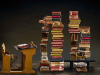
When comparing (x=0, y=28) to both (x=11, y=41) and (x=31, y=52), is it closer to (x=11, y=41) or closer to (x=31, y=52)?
(x=11, y=41)

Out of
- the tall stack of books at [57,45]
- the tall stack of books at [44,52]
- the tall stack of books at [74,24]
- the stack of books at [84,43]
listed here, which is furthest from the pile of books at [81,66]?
the tall stack of books at [44,52]

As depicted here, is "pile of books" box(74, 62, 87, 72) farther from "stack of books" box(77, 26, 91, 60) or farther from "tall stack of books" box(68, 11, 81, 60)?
"tall stack of books" box(68, 11, 81, 60)

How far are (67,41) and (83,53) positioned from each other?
2133mm

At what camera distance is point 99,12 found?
8062mm

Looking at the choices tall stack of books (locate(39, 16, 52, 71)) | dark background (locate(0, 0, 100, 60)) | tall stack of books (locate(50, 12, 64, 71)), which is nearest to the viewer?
tall stack of books (locate(50, 12, 64, 71))

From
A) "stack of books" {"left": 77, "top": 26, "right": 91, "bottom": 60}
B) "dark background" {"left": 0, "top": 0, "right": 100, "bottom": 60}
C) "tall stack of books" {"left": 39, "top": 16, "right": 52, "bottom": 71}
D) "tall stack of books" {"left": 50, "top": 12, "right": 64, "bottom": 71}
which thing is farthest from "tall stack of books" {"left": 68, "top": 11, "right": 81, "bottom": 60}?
"dark background" {"left": 0, "top": 0, "right": 100, "bottom": 60}

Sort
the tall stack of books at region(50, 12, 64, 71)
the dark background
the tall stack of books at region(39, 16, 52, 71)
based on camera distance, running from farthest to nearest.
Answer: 1. the dark background
2. the tall stack of books at region(39, 16, 52, 71)
3. the tall stack of books at region(50, 12, 64, 71)

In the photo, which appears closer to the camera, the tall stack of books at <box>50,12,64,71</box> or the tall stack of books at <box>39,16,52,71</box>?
the tall stack of books at <box>50,12,64,71</box>

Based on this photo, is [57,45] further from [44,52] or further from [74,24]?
[74,24]

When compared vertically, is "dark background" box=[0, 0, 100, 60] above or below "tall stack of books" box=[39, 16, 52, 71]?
above

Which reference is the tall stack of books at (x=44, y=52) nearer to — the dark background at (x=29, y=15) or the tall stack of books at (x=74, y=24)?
the tall stack of books at (x=74, y=24)

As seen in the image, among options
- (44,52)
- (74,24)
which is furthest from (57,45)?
(74,24)

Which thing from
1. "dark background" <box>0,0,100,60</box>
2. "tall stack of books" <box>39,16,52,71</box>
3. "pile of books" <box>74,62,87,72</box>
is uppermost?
"dark background" <box>0,0,100,60</box>

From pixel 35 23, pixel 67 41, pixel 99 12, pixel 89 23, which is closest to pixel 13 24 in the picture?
Answer: pixel 35 23
